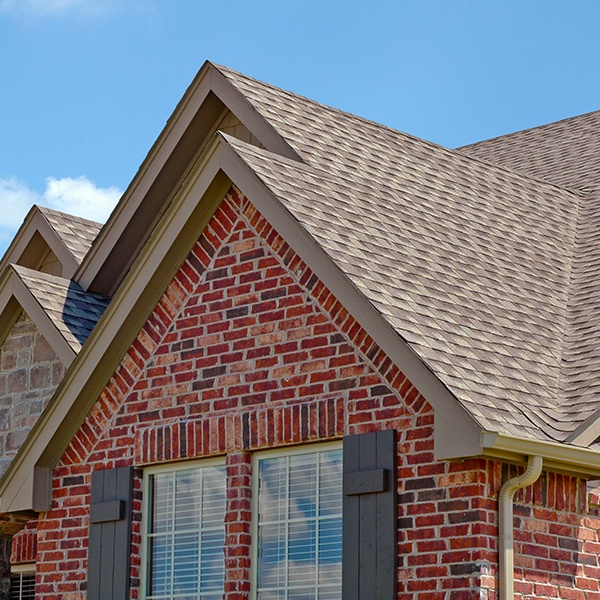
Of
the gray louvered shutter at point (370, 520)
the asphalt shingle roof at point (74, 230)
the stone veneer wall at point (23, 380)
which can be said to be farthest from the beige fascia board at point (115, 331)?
the asphalt shingle roof at point (74, 230)

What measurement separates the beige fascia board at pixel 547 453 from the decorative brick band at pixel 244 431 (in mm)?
1353

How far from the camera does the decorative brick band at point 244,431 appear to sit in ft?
30.5

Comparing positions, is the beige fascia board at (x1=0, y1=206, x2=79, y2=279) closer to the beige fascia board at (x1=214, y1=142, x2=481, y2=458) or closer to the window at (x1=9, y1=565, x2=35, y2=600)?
the window at (x1=9, y1=565, x2=35, y2=600)

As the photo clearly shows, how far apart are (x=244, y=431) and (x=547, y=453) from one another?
7.97ft

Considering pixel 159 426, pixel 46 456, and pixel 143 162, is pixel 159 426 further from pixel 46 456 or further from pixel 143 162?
pixel 143 162

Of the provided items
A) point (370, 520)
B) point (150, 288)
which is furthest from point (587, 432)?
point (150, 288)

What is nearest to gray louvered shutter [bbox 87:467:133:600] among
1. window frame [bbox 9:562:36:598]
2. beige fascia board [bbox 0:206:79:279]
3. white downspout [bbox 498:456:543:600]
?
window frame [bbox 9:562:36:598]

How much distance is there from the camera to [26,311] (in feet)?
42.0

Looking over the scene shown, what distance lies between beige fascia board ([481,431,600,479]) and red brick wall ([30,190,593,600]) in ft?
0.64

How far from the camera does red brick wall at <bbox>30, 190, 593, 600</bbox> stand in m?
8.43

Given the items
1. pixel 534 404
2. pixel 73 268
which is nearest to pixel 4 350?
pixel 73 268

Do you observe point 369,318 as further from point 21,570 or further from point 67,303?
point 21,570

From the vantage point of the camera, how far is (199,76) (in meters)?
13.0

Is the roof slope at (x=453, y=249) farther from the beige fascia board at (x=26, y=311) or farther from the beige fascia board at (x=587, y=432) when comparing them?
the beige fascia board at (x=26, y=311)
